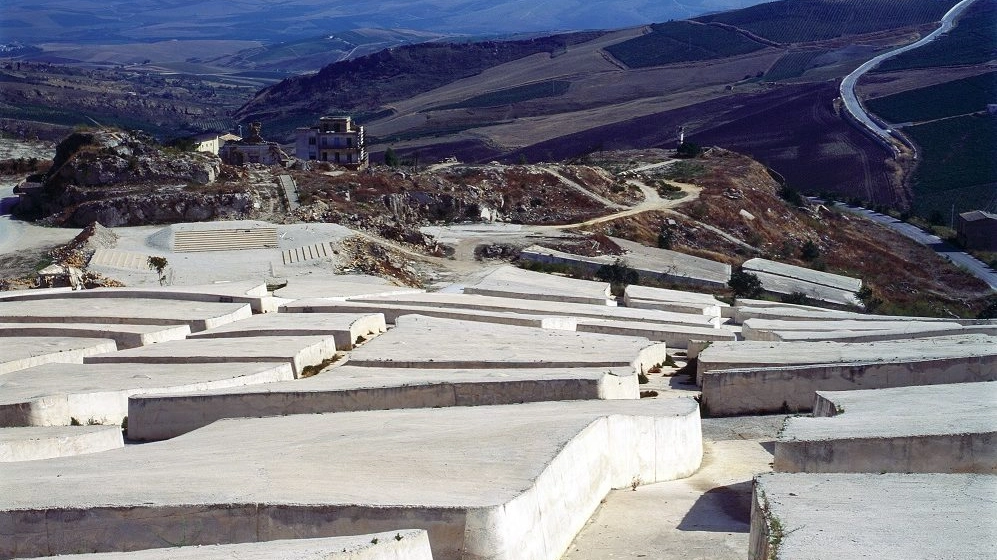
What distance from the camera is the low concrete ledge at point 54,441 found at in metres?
10.1

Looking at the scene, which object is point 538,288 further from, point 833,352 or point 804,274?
point 804,274

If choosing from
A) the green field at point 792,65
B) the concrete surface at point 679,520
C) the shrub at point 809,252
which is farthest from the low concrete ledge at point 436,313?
the green field at point 792,65

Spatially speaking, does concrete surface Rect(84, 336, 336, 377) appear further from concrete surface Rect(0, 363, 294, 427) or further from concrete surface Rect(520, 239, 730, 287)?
concrete surface Rect(520, 239, 730, 287)

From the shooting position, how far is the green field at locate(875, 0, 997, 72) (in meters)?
89.0

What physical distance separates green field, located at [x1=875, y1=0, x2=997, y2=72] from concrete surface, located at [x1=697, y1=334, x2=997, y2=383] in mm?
79845

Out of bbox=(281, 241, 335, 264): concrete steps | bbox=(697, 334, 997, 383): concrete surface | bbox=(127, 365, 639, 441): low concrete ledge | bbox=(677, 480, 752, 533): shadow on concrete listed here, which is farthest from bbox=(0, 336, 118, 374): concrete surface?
bbox=(281, 241, 335, 264): concrete steps

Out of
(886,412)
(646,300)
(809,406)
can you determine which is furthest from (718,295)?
(886,412)

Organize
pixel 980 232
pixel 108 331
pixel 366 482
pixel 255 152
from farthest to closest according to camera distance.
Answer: pixel 255 152, pixel 980 232, pixel 108 331, pixel 366 482

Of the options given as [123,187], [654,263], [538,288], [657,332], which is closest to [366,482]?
[657,332]

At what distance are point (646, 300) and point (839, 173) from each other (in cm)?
4457

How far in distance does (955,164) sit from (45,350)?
57071 millimetres

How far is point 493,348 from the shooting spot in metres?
14.7

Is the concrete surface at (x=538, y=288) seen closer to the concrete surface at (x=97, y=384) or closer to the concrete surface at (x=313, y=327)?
the concrete surface at (x=313, y=327)

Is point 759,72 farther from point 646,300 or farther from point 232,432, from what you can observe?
point 232,432
